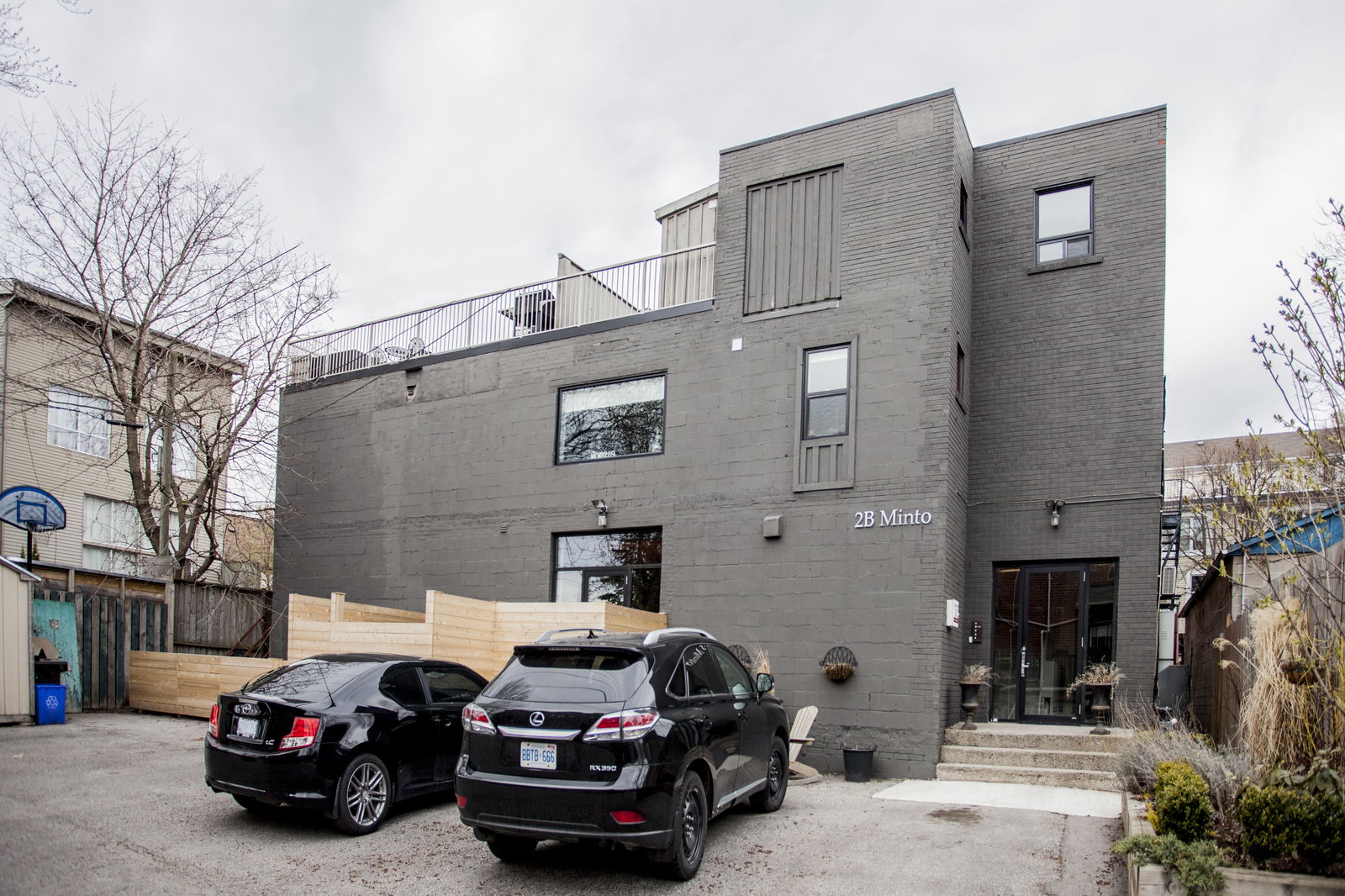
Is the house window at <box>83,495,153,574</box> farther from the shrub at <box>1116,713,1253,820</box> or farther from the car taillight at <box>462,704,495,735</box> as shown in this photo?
the shrub at <box>1116,713,1253,820</box>

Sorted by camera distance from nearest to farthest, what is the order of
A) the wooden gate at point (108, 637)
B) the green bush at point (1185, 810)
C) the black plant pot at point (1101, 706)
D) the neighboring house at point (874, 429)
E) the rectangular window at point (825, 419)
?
the green bush at point (1185, 810) < the black plant pot at point (1101, 706) < the neighboring house at point (874, 429) < the rectangular window at point (825, 419) < the wooden gate at point (108, 637)

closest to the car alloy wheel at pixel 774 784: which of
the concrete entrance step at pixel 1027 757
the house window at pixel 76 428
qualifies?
the concrete entrance step at pixel 1027 757

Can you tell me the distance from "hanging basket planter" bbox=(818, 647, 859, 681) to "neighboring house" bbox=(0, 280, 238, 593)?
1216 centimetres

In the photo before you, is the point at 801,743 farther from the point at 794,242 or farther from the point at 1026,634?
the point at 794,242

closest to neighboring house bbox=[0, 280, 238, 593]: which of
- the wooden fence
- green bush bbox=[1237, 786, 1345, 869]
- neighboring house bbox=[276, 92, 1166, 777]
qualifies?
the wooden fence

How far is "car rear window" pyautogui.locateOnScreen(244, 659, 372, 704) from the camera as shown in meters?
8.26

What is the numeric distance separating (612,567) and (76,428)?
1584 centimetres

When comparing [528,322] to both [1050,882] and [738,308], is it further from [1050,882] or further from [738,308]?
[1050,882]

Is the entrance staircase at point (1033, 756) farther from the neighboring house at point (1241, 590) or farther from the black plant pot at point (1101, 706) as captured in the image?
the neighboring house at point (1241, 590)

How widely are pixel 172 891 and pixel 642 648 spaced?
11.3ft

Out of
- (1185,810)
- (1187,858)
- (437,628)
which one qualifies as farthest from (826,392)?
(1187,858)

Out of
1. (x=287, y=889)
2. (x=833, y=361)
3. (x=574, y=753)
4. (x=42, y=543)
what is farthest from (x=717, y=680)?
(x=42, y=543)

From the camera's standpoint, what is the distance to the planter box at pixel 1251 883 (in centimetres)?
551

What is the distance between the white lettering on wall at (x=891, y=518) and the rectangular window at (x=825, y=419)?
1.56 ft
